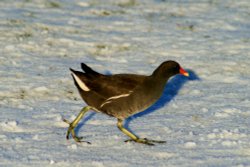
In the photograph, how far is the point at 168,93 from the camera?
8.06 metres

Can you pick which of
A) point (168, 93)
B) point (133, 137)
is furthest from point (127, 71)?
point (133, 137)

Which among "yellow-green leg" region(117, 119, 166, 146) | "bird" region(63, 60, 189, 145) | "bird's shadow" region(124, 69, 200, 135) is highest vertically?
"bird" region(63, 60, 189, 145)

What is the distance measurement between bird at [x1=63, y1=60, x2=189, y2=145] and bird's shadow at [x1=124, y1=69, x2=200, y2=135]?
58 cm

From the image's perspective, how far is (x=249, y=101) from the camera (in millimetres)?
7750

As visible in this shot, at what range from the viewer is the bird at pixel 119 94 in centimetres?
627

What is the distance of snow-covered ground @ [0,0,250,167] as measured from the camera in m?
6.06

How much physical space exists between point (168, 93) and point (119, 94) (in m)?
1.90

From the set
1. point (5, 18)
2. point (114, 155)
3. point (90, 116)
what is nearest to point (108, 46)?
point (5, 18)

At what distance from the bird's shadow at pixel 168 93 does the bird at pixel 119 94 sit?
0.58m

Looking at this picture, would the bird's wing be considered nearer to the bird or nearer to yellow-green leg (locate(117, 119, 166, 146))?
the bird

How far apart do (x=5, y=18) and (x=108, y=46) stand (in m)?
2.10

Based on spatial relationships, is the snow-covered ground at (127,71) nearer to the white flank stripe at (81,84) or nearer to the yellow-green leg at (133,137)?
the yellow-green leg at (133,137)

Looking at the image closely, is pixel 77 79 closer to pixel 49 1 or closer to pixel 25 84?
pixel 25 84

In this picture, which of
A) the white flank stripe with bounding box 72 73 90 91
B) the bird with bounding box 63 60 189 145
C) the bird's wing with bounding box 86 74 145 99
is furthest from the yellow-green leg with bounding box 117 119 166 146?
the white flank stripe with bounding box 72 73 90 91
